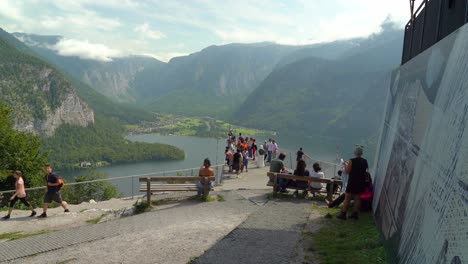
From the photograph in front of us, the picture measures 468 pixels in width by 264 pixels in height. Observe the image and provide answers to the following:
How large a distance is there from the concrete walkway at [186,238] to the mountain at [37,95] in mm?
148939

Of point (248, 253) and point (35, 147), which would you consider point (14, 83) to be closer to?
point (35, 147)

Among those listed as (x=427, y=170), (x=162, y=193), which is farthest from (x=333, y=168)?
(x=427, y=170)

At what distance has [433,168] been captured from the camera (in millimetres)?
4484

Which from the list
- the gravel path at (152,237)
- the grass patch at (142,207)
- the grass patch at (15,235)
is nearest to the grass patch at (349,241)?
the gravel path at (152,237)

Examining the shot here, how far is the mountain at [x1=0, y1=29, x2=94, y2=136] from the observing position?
154375 millimetres

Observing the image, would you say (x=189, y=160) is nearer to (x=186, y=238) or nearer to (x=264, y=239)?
(x=186, y=238)

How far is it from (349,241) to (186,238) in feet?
10.5

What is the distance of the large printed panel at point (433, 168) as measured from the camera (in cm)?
362

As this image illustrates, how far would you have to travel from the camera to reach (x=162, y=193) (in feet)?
42.2

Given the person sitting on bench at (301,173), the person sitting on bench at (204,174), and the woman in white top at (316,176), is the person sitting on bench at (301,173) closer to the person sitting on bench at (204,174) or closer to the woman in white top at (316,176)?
the woman in white top at (316,176)

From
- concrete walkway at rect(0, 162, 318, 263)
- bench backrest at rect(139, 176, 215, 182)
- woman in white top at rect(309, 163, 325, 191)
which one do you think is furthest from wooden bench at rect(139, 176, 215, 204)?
woman in white top at rect(309, 163, 325, 191)

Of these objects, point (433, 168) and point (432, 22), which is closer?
point (433, 168)

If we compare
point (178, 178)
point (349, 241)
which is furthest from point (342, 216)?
point (178, 178)

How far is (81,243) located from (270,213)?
425 centimetres
